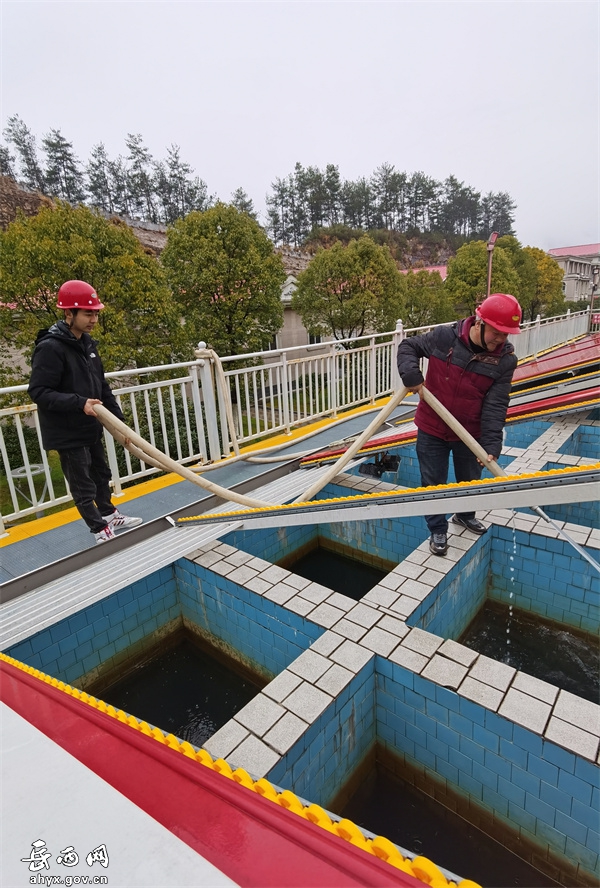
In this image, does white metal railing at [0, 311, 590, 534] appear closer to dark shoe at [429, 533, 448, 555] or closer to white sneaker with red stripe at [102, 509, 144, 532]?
white sneaker with red stripe at [102, 509, 144, 532]

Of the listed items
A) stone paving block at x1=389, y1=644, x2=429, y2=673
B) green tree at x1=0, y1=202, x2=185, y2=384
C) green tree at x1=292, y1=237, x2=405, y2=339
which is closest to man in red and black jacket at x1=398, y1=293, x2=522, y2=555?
stone paving block at x1=389, y1=644, x2=429, y2=673

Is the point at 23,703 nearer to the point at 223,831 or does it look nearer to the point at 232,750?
the point at 223,831

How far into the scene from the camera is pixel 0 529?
11.7 feet

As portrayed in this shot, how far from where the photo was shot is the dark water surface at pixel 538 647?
3.18 metres

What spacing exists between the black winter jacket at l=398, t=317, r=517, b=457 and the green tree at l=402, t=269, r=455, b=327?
1639 centimetres

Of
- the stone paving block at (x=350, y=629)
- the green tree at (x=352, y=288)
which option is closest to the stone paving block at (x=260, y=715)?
the stone paving block at (x=350, y=629)

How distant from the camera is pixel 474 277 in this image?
20344 millimetres

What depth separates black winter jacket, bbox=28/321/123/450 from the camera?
2852 millimetres

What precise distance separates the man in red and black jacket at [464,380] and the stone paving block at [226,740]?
184 cm

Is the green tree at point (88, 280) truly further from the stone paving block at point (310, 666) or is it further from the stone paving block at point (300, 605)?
the stone paving block at point (310, 666)

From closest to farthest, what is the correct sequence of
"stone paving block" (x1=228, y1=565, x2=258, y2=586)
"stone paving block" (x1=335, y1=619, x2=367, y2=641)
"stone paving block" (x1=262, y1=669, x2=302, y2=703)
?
"stone paving block" (x1=262, y1=669, x2=302, y2=703) < "stone paving block" (x1=335, y1=619, x2=367, y2=641) < "stone paving block" (x1=228, y1=565, x2=258, y2=586)

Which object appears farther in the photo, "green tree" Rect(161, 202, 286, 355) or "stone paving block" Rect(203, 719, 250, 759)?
"green tree" Rect(161, 202, 286, 355)

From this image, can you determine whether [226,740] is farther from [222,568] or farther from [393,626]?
[222,568]

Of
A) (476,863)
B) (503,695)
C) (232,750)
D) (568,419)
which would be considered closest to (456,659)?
(503,695)
